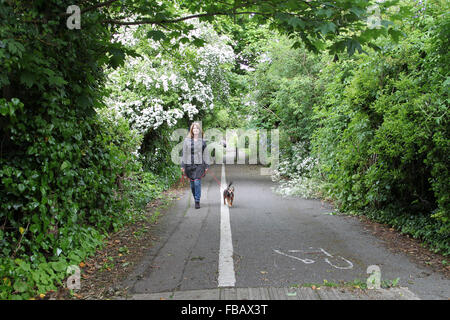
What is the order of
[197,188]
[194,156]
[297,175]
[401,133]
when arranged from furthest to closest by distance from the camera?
[297,175] → [194,156] → [197,188] → [401,133]

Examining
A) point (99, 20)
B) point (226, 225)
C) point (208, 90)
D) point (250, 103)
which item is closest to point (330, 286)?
point (226, 225)

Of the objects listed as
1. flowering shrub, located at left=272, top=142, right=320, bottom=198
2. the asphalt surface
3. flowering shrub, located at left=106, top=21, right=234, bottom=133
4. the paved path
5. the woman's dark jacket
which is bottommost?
the asphalt surface

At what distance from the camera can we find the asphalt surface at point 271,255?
4.28m

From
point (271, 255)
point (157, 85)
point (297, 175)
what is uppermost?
point (157, 85)

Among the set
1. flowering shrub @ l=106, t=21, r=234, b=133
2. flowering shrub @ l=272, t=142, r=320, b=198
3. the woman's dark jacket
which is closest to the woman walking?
the woman's dark jacket

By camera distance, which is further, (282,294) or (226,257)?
(226,257)

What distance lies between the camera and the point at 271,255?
5336mm

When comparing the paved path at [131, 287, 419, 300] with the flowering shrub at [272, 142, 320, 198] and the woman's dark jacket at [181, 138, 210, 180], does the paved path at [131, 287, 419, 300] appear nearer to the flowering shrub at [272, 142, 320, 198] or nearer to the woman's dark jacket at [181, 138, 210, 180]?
the woman's dark jacket at [181, 138, 210, 180]

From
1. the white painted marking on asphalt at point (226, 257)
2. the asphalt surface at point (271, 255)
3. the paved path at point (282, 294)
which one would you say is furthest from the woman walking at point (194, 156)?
the paved path at point (282, 294)

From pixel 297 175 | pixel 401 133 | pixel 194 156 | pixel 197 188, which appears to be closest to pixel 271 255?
pixel 401 133

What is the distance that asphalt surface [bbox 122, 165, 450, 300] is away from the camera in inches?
169

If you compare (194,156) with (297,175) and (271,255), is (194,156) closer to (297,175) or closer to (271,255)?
(271,255)

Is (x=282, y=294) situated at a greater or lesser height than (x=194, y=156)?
lesser
